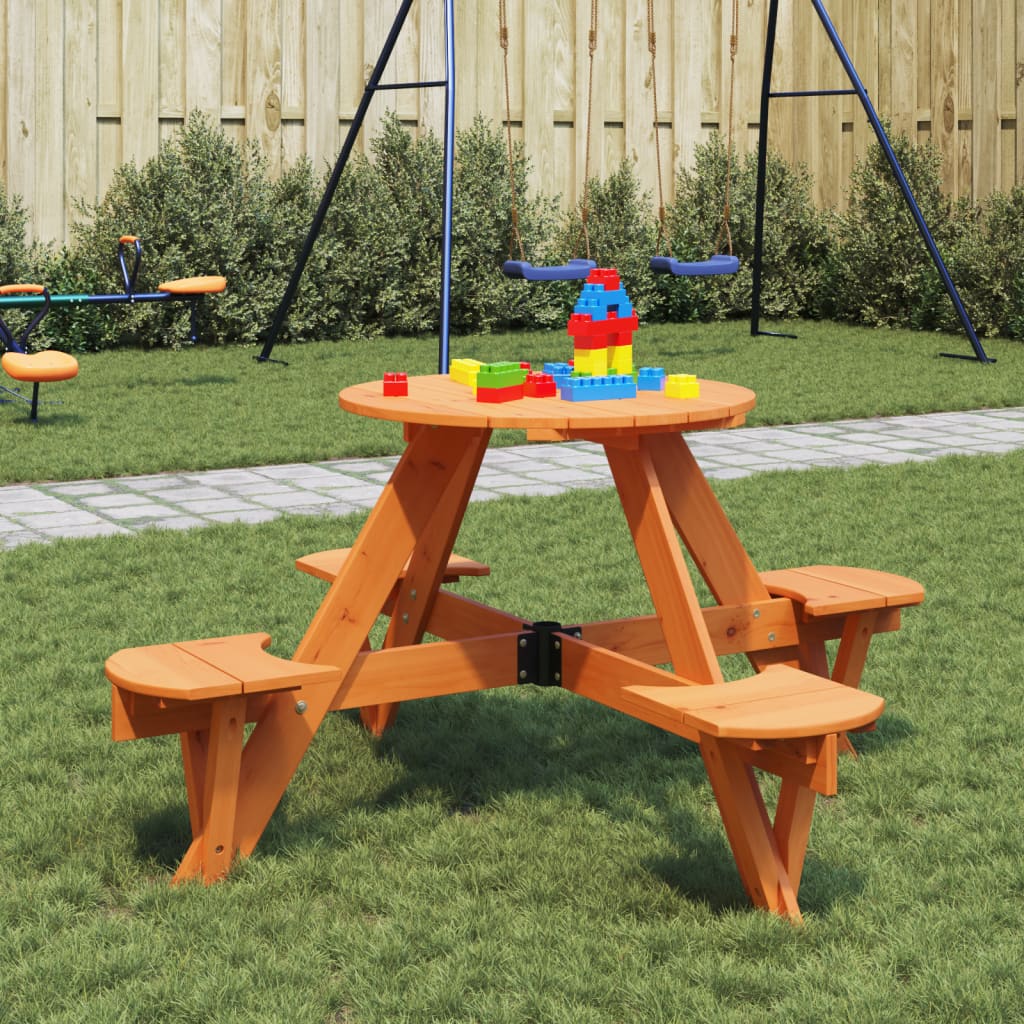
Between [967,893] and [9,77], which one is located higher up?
[9,77]

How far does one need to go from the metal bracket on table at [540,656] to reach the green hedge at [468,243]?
30.2ft

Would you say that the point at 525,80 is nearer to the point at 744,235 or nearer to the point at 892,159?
the point at 744,235

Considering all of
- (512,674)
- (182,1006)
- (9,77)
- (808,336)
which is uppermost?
(9,77)

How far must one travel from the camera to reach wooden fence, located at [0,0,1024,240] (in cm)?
1233

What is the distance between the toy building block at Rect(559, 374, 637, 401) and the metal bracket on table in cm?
54

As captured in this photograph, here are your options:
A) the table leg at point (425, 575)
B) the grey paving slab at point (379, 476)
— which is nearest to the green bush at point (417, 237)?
Result: the grey paving slab at point (379, 476)

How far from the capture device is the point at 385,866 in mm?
3320

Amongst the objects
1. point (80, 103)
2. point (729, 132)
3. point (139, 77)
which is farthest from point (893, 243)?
point (80, 103)

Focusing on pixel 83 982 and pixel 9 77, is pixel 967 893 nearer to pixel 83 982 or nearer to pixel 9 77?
pixel 83 982

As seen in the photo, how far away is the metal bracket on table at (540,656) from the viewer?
12.2ft

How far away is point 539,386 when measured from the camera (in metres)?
3.63

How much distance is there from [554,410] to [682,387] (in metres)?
0.40

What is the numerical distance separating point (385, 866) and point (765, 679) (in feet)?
2.91

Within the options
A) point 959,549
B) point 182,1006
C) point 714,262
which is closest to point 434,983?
point 182,1006
